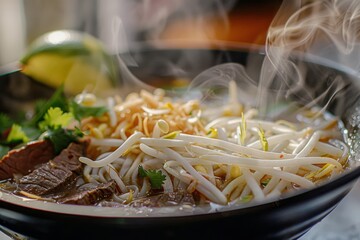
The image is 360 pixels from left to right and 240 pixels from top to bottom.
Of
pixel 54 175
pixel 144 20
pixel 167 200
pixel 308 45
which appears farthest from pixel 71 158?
pixel 144 20

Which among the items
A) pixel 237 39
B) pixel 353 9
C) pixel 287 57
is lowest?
pixel 237 39

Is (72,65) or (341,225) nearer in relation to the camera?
(341,225)

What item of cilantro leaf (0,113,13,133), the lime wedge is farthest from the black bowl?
the lime wedge

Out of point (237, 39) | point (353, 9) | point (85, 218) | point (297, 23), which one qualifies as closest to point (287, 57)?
point (297, 23)

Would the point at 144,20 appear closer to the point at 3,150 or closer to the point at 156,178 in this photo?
the point at 3,150

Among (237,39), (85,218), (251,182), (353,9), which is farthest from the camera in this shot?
(237,39)

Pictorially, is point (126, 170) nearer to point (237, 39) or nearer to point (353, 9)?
point (353, 9)
